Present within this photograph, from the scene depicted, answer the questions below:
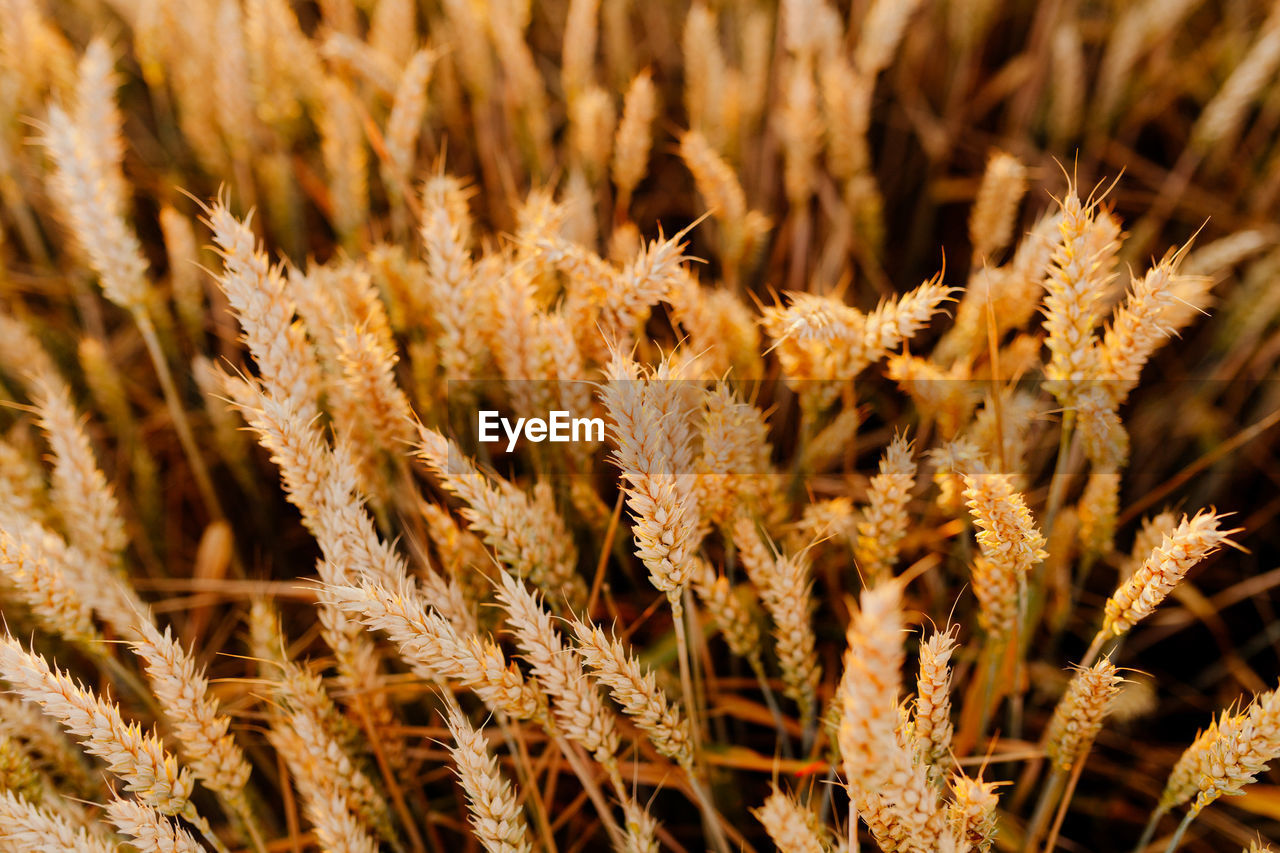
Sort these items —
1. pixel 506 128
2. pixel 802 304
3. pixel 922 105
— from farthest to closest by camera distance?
pixel 922 105 → pixel 506 128 → pixel 802 304

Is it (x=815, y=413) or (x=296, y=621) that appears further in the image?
(x=296, y=621)

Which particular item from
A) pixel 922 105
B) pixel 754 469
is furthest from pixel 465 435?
pixel 922 105

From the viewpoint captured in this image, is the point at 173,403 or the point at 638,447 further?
the point at 173,403

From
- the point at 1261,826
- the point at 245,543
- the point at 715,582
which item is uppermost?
the point at 715,582

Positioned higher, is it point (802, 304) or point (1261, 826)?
point (802, 304)

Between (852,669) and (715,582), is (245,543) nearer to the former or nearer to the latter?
(715,582)

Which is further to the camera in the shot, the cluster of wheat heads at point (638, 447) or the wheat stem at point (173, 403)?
the wheat stem at point (173, 403)

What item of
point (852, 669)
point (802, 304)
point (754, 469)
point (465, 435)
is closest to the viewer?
point (852, 669)

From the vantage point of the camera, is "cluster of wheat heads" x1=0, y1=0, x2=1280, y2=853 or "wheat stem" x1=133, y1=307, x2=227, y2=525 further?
"wheat stem" x1=133, y1=307, x2=227, y2=525
